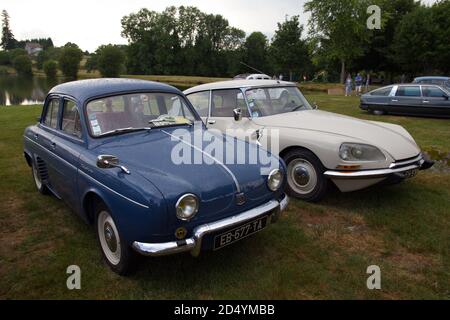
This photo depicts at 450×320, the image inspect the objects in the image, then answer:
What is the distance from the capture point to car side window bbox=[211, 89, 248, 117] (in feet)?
18.6

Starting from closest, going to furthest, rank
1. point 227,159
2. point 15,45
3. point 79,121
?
point 227,159, point 79,121, point 15,45

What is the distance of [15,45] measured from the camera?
120 m

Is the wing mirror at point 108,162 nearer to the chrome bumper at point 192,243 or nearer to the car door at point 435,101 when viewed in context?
the chrome bumper at point 192,243

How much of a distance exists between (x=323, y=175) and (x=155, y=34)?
7239cm

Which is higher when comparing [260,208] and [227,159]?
[227,159]

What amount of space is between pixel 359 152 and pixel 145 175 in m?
2.87

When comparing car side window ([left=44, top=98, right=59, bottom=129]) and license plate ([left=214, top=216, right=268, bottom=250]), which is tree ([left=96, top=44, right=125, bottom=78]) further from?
license plate ([left=214, top=216, right=268, bottom=250])

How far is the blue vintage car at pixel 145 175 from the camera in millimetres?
2783

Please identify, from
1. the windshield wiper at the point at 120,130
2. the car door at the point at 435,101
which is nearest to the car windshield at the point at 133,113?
the windshield wiper at the point at 120,130

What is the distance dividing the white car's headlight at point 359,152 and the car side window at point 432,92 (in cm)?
1061

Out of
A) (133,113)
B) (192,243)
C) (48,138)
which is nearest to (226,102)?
(133,113)

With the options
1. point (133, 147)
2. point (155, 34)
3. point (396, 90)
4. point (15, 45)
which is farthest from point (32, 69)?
point (133, 147)

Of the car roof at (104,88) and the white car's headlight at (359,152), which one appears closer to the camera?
the car roof at (104,88)

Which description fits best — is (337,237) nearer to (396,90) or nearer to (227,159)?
(227,159)
